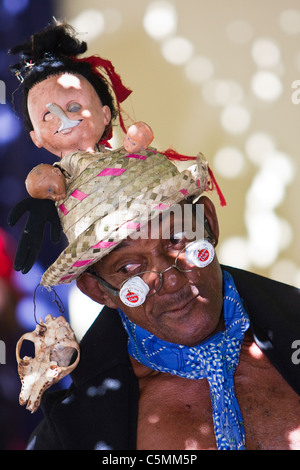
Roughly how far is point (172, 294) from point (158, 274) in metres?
0.09

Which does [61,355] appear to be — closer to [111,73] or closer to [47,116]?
[47,116]

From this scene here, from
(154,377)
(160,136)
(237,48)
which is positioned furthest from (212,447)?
(237,48)

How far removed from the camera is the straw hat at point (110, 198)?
219 centimetres

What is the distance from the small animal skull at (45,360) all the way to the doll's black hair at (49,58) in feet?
3.26

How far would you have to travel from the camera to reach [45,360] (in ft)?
8.07

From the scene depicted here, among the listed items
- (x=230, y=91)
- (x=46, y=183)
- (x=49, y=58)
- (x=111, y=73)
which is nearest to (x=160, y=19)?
(x=230, y=91)

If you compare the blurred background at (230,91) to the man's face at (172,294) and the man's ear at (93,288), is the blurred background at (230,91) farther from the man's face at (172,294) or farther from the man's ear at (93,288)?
the man's face at (172,294)

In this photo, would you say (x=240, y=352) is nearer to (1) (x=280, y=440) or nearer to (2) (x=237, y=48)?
(1) (x=280, y=440)

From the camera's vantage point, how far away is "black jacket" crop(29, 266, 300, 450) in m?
2.29

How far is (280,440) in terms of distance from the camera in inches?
85.9

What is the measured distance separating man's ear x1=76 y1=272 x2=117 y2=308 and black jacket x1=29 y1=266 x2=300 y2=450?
185mm

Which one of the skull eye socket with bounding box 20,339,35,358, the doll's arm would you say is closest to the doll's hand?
the doll's arm

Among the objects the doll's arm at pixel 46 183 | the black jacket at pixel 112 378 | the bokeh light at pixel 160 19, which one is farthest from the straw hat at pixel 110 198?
the bokeh light at pixel 160 19

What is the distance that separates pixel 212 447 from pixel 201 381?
0.30 meters
